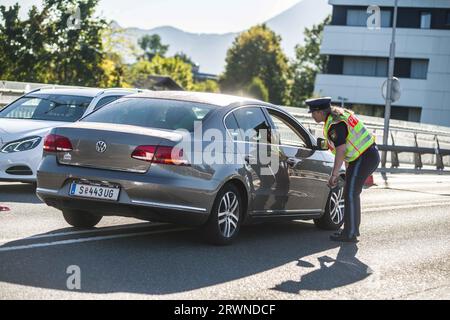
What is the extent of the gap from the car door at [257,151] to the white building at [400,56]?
194ft

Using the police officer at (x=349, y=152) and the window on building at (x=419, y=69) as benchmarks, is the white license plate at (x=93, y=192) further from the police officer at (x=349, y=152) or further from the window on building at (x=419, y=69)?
Result: the window on building at (x=419, y=69)

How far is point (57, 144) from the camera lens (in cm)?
855

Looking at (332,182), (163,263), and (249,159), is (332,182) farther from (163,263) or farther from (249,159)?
(163,263)

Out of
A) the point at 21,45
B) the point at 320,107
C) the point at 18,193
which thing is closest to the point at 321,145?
the point at 320,107

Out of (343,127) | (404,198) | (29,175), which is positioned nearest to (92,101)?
(29,175)

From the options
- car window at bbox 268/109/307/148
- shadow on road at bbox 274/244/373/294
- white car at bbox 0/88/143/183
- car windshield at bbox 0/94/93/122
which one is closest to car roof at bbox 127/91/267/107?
car window at bbox 268/109/307/148

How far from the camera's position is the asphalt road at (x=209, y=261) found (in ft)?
21.9

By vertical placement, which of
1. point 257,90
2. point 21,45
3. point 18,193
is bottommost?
point 18,193

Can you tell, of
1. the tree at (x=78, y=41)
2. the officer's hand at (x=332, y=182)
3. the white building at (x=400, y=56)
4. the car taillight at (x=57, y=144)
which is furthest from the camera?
the white building at (x=400, y=56)

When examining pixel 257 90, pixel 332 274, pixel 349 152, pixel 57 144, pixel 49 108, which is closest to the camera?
pixel 332 274

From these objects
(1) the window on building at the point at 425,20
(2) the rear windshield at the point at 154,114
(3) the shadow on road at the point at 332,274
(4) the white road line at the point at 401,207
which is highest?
(1) the window on building at the point at 425,20

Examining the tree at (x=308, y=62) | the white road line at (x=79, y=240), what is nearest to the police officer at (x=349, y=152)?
the white road line at (x=79, y=240)

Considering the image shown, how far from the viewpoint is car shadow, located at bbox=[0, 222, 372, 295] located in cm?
671

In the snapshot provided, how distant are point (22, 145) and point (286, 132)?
4159 mm
